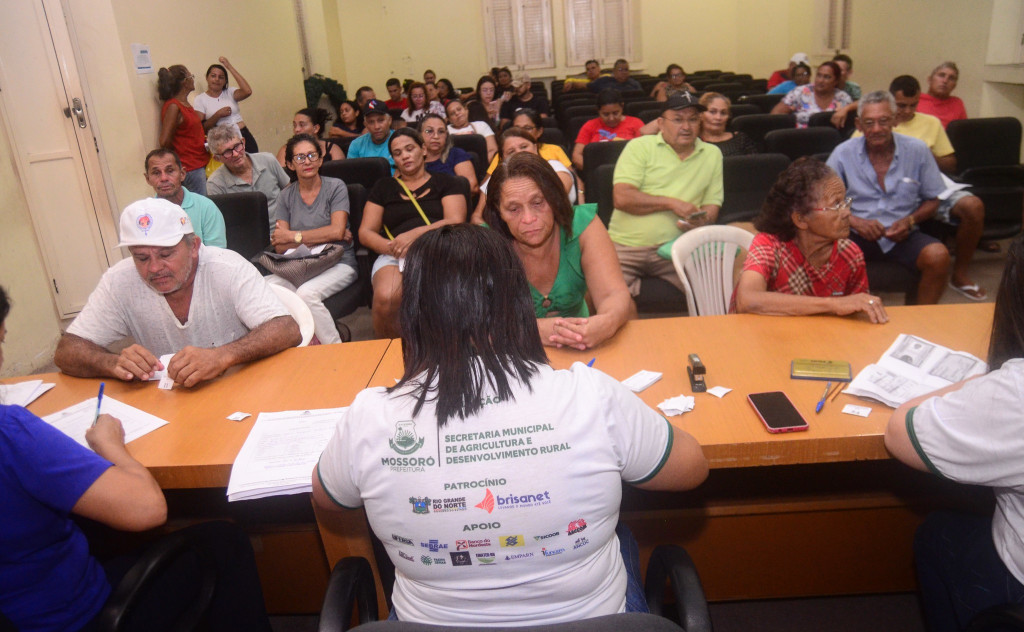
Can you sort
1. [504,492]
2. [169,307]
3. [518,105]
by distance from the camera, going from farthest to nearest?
[518,105]
[169,307]
[504,492]

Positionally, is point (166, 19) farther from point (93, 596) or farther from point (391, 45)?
point (391, 45)

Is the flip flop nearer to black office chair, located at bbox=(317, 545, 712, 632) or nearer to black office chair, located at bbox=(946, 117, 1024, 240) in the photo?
black office chair, located at bbox=(946, 117, 1024, 240)

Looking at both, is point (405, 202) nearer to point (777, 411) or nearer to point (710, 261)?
point (710, 261)

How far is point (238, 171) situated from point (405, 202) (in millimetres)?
1161

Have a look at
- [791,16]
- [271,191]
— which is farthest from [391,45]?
[271,191]

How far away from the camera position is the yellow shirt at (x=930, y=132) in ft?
14.4

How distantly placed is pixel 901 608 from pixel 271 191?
3.80 m

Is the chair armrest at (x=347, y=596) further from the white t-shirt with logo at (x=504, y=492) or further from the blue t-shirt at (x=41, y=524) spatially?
the blue t-shirt at (x=41, y=524)

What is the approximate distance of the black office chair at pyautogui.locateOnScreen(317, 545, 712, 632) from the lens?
89 centimetres

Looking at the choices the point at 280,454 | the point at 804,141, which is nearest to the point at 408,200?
the point at 280,454

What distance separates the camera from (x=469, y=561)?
1.06 metres

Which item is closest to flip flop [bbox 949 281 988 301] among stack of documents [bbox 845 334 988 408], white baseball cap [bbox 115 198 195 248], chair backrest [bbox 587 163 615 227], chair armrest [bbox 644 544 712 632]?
chair backrest [bbox 587 163 615 227]

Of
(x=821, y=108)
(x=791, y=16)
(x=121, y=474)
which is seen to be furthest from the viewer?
(x=791, y=16)

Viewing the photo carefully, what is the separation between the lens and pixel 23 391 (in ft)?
6.58
